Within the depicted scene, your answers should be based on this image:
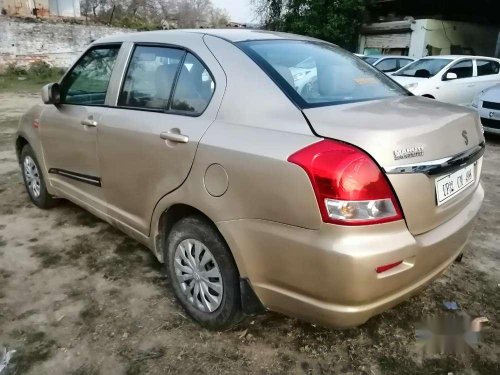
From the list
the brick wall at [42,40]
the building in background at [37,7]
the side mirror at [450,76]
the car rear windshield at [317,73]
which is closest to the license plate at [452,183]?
the car rear windshield at [317,73]

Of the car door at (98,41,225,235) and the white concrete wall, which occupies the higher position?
the white concrete wall

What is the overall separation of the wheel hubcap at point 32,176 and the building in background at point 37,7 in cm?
1883

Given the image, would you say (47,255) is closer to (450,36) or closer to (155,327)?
(155,327)

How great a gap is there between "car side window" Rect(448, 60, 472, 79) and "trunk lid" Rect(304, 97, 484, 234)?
7.39 metres

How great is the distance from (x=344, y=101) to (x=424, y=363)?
4.59ft

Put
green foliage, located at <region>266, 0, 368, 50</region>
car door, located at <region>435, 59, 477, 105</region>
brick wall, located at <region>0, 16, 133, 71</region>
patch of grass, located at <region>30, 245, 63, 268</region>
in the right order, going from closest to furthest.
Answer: patch of grass, located at <region>30, 245, 63, 268</region>
car door, located at <region>435, 59, 477, 105</region>
green foliage, located at <region>266, 0, 368, 50</region>
brick wall, located at <region>0, 16, 133, 71</region>

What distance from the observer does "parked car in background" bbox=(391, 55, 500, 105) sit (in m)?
8.10

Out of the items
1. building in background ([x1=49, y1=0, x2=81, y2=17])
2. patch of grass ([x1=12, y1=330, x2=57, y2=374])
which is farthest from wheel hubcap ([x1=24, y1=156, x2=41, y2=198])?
building in background ([x1=49, y1=0, x2=81, y2=17])

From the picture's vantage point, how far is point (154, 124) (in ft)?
7.97

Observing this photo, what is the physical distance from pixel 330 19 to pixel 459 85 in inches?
414

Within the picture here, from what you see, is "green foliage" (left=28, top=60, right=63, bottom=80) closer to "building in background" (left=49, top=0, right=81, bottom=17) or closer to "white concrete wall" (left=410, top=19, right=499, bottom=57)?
"building in background" (left=49, top=0, right=81, bottom=17)

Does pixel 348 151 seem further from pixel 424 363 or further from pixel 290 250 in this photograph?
pixel 424 363

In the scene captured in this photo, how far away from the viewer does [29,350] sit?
2.20 m

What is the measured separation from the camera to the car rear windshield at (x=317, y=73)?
2.12m
